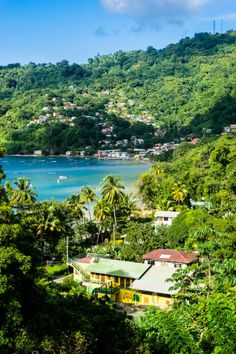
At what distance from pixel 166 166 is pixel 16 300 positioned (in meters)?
52.0

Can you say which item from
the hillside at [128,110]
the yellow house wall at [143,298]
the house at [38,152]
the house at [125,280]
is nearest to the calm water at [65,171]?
the house at [38,152]

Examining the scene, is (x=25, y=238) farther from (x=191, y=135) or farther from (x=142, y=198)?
(x=191, y=135)

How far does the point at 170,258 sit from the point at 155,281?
3.18 metres

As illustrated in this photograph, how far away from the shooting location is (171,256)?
2508 cm

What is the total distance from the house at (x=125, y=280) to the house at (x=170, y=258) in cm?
96

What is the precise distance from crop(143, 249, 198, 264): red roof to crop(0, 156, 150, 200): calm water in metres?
34.8

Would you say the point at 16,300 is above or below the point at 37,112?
below

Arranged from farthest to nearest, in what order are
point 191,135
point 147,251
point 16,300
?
1. point 191,135
2. point 147,251
3. point 16,300

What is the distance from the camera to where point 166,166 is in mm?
59750

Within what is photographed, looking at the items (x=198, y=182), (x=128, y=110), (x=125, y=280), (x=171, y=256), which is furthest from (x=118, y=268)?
(x=128, y=110)

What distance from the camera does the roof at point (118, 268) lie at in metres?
23.1

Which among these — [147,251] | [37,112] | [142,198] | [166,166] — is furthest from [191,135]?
[147,251]

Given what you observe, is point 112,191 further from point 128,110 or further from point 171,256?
point 128,110

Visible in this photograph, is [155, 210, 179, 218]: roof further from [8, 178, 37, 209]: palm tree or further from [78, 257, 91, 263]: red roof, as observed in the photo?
[78, 257, 91, 263]: red roof
